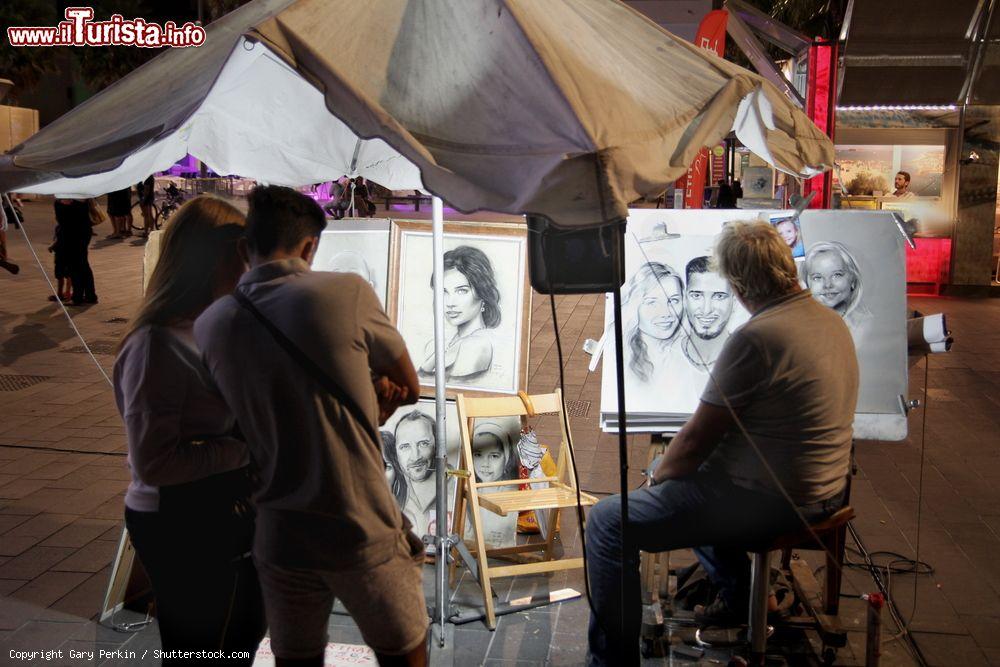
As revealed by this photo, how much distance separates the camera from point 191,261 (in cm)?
260

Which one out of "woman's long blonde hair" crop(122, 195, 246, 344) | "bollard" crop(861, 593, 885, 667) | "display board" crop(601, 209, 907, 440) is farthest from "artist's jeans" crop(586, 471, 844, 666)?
"woman's long blonde hair" crop(122, 195, 246, 344)

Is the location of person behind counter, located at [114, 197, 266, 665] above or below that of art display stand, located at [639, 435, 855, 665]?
above

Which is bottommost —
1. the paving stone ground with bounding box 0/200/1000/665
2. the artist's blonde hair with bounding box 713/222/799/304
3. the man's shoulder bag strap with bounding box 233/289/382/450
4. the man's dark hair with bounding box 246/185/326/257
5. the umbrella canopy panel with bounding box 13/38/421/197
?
the paving stone ground with bounding box 0/200/1000/665

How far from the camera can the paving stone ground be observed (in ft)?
13.3

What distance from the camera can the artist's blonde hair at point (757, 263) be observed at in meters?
3.31

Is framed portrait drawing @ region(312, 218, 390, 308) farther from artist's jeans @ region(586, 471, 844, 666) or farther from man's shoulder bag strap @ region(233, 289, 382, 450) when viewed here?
man's shoulder bag strap @ region(233, 289, 382, 450)

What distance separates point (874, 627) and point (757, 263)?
4.11 feet

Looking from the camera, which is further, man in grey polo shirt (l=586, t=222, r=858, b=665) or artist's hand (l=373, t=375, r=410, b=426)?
man in grey polo shirt (l=586, t=222, r=858, b=665)

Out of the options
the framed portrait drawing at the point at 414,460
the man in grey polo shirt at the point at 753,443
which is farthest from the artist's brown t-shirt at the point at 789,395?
the framed portrait drawing at the point at 414,460

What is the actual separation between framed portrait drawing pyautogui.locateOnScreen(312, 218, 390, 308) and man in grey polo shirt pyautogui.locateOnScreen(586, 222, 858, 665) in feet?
5.86

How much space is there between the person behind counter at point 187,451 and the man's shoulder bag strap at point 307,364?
296 mm

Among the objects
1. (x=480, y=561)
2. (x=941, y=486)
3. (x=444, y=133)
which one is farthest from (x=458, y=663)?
(x=941, y=486)

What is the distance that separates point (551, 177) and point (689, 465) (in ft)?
4.50

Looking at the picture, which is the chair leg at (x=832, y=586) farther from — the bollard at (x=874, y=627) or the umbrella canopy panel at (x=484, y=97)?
the umbrella canopy panel at (x=484, y=97)
